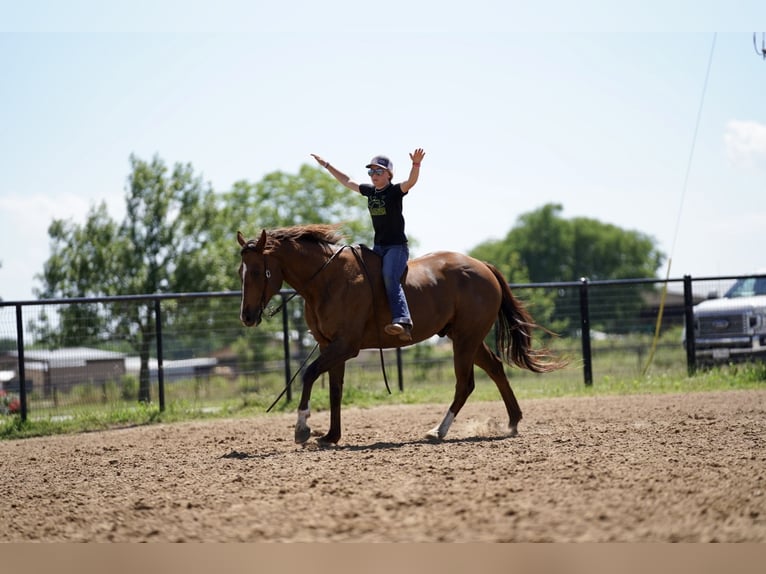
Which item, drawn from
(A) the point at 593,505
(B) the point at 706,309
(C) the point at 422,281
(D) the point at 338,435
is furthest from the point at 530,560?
(B) the point at 706,309

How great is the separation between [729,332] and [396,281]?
9574mm

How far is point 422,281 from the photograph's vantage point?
323 inches

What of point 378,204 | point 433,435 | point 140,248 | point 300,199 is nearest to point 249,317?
point 378,204

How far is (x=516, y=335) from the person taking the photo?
9055mm

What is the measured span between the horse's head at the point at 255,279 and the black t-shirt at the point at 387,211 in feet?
3.53

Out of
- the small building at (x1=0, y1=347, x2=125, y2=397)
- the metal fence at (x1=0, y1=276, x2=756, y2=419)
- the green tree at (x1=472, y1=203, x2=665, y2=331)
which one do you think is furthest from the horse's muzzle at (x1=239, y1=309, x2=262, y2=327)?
the green tree at (x1=472, y1=203, x2=665, y2=331)

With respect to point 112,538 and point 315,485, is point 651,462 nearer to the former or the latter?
point 315,485

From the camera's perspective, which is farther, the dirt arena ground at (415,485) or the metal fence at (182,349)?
the metal fence at (182,349)

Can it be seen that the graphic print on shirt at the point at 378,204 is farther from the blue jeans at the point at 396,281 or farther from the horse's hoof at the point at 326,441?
the horse's hoof at the point at 326,441

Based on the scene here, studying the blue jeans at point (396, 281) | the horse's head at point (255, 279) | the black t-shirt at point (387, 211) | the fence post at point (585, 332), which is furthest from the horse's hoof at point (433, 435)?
the fence post at point (585, 332)

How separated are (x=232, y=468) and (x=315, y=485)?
1438 millimetres

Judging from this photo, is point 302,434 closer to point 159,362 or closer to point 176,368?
point 159,362

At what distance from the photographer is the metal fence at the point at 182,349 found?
40.4ft

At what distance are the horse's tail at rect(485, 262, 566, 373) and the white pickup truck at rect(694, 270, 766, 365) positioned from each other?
704 cm
